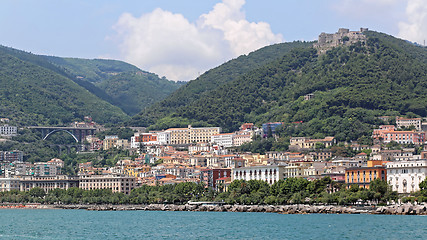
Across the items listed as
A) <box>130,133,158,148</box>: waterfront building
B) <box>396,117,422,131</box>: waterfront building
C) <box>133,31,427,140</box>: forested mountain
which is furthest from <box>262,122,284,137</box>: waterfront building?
<box>130,133,158,148</box>: waterfront building

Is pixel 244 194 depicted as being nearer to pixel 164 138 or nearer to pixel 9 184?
pixel 9 184

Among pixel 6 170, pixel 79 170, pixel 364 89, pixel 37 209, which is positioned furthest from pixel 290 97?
pixel 37 209

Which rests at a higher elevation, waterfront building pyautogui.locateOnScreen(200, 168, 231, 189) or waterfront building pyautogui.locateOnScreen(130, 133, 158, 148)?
waterfront building pyautogui.locateOnScreen(130, 133, 158, 148)

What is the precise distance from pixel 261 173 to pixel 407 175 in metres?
26.3

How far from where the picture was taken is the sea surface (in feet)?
232

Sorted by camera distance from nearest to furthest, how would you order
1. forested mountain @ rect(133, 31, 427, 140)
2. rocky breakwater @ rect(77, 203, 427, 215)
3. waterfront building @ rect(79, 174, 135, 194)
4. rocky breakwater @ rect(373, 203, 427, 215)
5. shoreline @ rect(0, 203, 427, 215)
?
rocky breakwater @ rect(373, 203, 427, 215), rocky breakwater @ rect(77, 203, 427, 215), shoreline @ rect(0, 203, 427, 215), waterfront building @ rect(79, 174, 135, 194), forested mountain @ rect(133, 31, 427, 140)

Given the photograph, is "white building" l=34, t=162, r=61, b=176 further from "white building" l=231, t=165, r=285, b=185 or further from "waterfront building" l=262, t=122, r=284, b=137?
"white building" l=231, t=165, r=285, b=185

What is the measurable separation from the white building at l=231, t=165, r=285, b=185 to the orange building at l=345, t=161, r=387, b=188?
11.7 meters

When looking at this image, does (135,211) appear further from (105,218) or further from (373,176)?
(373,176)

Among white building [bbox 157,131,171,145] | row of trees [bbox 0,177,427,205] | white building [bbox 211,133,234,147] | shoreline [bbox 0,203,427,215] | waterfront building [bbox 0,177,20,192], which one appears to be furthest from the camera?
white building [bbox 157,131,171,145]

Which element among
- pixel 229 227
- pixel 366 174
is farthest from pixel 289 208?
pixel 229 227

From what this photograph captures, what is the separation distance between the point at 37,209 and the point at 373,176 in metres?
56.1

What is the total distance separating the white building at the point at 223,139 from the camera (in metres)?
183

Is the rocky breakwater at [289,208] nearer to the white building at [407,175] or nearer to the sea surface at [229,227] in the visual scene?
the sea surface at [229,227]
